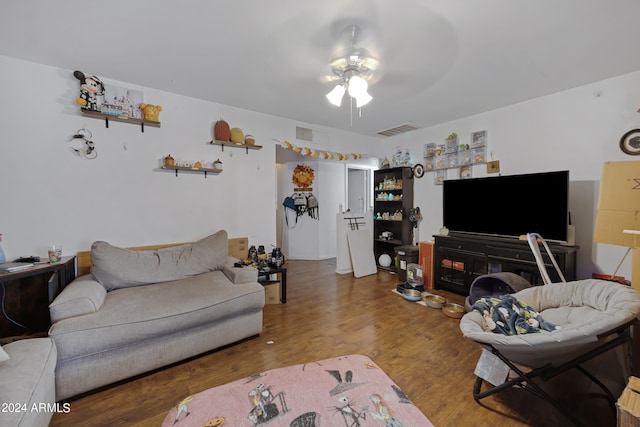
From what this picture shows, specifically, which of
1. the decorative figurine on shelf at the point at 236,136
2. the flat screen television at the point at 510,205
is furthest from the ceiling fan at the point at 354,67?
the flat screen television at the point at 510,205

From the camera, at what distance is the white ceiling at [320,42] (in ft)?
5.56

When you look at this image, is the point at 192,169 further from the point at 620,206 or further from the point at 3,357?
the point at 620,206

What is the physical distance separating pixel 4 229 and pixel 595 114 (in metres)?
5.95

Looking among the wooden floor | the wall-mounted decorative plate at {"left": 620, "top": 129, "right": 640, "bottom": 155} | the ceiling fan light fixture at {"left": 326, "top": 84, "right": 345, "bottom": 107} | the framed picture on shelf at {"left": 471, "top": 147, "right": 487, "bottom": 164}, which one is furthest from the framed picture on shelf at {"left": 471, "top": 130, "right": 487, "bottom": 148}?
the ceiling fan light fixture at {"left": 326, "top": 84, "right": 345, "bottom": 107}

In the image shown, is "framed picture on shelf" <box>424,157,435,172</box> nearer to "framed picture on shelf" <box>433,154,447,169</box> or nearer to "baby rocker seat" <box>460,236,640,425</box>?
"framed picture on shelf" <box>433,154,447,169</box>

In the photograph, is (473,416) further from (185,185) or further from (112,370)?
(185,185)

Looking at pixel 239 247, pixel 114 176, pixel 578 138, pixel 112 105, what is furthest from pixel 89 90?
pixel 578 138

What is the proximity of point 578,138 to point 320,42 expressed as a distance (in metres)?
3.06

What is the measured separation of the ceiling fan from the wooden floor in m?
2.20

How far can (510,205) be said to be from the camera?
3.07 m

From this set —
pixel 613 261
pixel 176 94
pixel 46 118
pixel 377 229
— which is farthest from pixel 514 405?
pixel 46 118

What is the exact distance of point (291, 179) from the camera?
552 cm

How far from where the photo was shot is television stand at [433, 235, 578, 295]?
8.72ft

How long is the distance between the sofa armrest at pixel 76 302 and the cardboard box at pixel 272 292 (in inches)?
61.0
